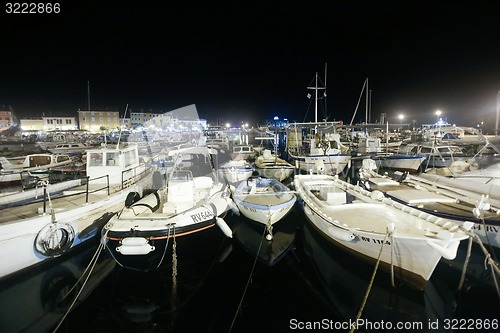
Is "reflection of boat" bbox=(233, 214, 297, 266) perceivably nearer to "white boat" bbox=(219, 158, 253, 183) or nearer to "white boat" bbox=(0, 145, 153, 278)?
"white boat" bbox=(219, 158, 253, 183)

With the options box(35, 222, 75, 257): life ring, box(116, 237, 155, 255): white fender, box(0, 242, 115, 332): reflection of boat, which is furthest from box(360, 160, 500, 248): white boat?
box(35, 222, 75, 257): life ring

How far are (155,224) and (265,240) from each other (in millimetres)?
4582

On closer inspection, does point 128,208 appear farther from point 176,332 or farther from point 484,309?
point 484,309

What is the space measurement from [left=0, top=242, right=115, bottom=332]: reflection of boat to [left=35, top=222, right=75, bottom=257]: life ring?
752 mm

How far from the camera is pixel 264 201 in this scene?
11742 mm

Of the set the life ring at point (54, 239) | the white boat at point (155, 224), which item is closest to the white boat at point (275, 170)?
the white boat at point (155, 224)

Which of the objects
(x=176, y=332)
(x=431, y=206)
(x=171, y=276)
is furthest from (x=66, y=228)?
(x=431, y=206)

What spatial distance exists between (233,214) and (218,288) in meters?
6.32

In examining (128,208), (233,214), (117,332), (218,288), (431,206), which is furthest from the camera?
(233,214)

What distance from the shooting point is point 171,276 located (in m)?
8.38

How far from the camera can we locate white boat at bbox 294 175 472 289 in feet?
22.0

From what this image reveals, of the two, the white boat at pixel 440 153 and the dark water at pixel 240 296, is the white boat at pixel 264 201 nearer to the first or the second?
the dark water at pixel 240 296

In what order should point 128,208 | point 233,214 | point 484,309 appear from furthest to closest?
point 233,214 < point 128,208 < point 484,309

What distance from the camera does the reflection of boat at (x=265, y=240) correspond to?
9628 mm
